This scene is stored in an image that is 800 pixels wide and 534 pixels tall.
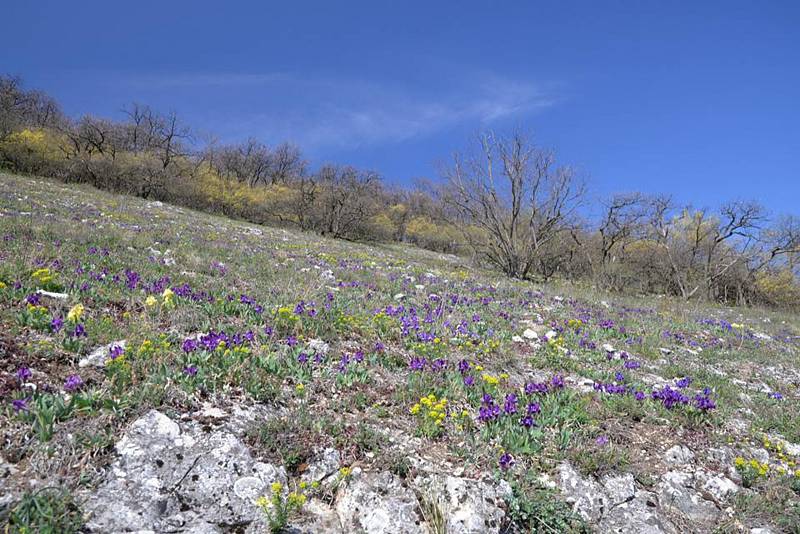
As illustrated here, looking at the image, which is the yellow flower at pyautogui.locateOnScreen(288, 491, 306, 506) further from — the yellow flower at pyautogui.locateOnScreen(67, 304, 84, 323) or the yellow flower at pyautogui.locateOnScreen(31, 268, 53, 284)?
the yellow flower at pyautogui.locateOnScreen(31, 268, 53, 284)

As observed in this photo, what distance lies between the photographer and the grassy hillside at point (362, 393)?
9.91 ft

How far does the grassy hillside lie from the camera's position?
9.91 ft

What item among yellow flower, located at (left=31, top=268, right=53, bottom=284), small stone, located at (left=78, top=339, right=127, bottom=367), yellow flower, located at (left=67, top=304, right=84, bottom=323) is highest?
yellow flower, located at (left=31, top=268, right=53, bottom=284)

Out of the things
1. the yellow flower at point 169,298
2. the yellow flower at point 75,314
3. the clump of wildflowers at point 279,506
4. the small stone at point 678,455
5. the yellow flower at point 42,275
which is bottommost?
the clump of wildflowers at point 279,506

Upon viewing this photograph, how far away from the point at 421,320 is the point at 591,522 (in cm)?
414

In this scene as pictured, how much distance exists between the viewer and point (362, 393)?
421 centimetres

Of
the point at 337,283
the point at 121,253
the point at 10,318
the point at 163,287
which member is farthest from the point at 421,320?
the point at 121,253

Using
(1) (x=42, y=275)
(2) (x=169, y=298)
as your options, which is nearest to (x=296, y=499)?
(2) (x=169, y=298)

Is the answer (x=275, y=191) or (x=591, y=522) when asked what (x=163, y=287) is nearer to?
(x=591, y=522)

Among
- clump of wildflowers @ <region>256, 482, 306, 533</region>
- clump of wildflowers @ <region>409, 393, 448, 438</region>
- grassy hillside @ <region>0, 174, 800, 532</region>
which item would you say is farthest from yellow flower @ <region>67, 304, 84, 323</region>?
clump of wildflowers @ <region>409, 393, 448, 438</region>

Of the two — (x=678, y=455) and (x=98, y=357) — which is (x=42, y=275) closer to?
(x=98, y=357)

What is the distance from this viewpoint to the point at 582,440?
154 inches

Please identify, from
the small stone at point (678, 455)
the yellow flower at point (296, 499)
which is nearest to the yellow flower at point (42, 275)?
the yellow flower at point (296, 499)

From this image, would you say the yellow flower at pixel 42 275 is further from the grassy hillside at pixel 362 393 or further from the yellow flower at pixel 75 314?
the yellow flower at pixel 75 314
